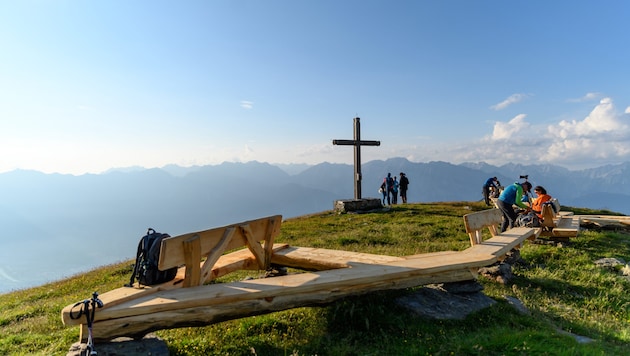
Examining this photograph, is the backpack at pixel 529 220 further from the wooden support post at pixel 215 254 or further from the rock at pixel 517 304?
the wooden support post at pixel 215 254

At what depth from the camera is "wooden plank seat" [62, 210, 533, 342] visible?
4271 mm

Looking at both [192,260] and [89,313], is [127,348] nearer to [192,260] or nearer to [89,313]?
[89,313]

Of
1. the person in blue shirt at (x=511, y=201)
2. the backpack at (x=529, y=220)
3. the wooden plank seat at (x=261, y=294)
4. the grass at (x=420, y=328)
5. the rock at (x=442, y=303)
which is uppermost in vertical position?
the person in blue shirt at (x=511, y=201)

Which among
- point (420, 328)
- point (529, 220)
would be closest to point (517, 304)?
point (420, 328)

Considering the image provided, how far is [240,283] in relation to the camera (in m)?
5.21

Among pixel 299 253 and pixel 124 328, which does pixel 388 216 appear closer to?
pixel 299 253

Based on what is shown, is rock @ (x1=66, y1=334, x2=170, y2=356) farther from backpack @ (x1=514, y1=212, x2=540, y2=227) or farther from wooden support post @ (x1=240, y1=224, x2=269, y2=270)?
backpack @ (x1=514, y1=212, x2=540, y2=227)

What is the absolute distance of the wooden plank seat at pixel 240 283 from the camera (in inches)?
168

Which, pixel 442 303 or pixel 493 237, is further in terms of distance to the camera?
pixel 493 237

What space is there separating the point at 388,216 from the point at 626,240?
10.5m

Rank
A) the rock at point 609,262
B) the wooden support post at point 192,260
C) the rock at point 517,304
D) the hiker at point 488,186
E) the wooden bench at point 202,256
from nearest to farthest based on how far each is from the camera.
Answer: the wooden bench at point 202,256, the wooden support post at point 192,260, the rock at point 517,304, the rock at point 609,262, the hiker at point 488,186

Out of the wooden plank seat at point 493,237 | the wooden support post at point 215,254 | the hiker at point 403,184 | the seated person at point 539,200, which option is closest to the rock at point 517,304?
the wooden plank seat at point 493,237

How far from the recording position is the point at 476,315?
18.3 ft

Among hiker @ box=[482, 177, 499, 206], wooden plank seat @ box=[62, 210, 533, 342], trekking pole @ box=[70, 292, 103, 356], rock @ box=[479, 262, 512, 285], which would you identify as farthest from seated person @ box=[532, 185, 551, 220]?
trekking pole @ box=[70, 292, 103, 356]
